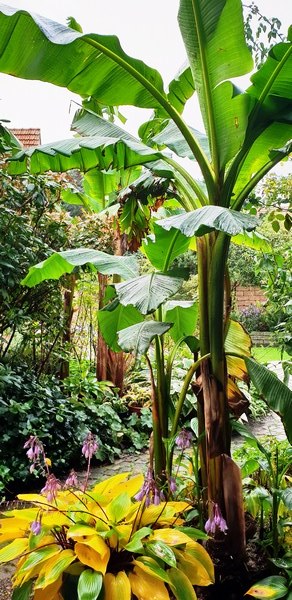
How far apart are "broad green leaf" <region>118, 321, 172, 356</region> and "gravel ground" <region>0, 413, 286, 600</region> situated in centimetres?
138

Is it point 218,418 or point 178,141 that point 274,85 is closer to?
point 178,141

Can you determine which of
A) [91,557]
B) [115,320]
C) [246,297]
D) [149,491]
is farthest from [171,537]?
[246,297]

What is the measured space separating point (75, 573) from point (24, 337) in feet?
9.21

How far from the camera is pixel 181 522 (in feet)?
6.45

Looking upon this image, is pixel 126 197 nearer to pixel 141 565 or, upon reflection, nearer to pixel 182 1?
pixel 182 1

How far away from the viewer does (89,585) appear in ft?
4.95

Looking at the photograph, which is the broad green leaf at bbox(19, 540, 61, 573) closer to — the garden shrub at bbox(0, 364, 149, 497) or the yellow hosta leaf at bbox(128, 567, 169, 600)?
the yellow hosta leaf at bbox(128, 567, 169, 600)

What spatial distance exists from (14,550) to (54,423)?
6.79 ft

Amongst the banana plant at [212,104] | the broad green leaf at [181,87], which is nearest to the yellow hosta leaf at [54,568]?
the banana plant at [212,104]

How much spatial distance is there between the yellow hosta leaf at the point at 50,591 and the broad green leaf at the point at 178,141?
6.57 ft

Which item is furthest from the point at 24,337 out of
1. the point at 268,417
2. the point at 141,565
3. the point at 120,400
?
the point at 268,417

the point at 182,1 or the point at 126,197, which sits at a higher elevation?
the point at 182,1

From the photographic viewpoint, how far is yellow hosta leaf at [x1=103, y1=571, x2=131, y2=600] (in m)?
1.52

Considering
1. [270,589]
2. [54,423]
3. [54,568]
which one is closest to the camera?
[54,568]
